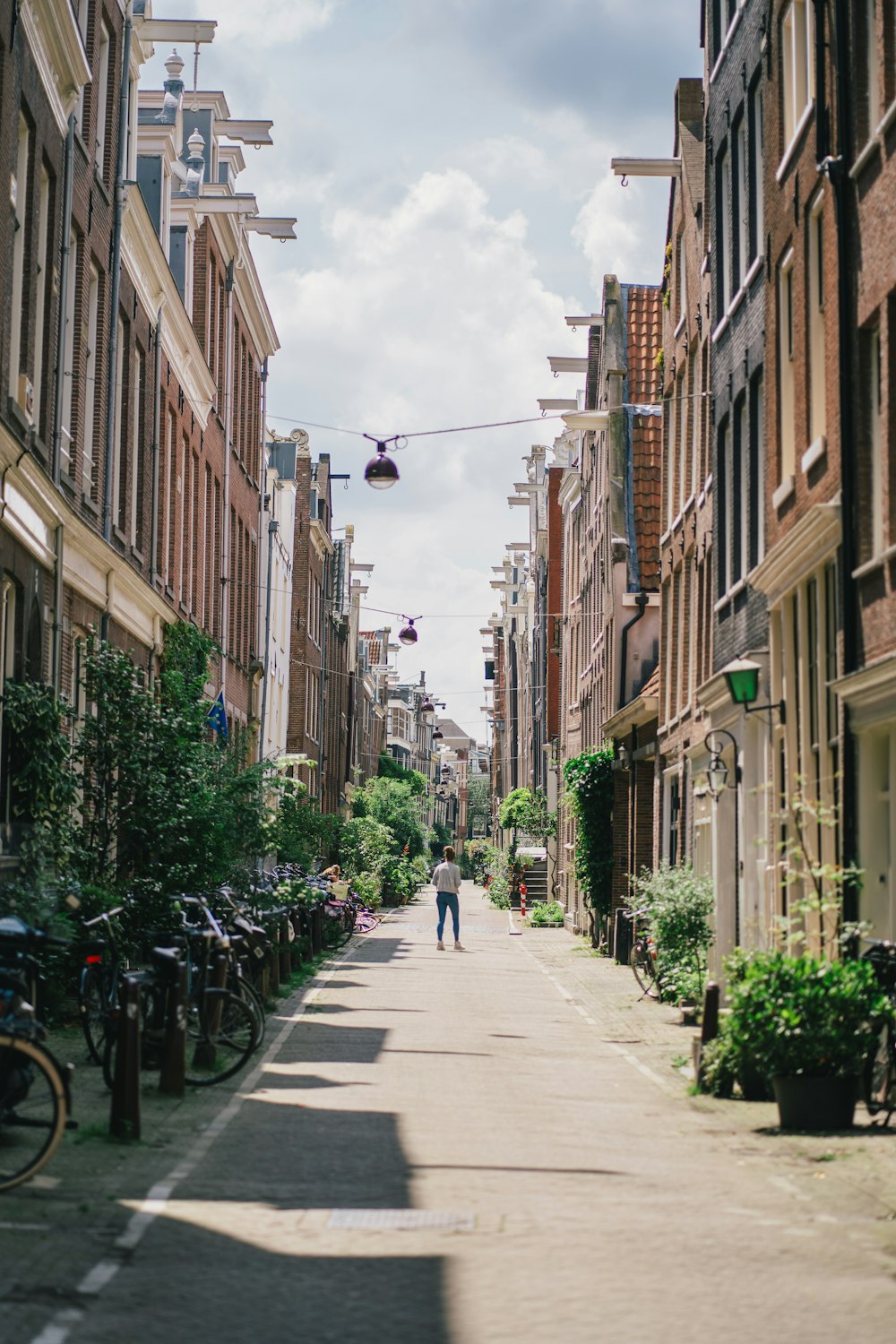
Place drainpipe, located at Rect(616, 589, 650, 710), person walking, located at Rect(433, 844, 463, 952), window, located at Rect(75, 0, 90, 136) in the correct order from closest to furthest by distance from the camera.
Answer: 1. window, located at Rect(75, 0, 90, 136)
2. person walking, located at Rect(433, 844, 463, 952)
3. drainpipe, located at Rect(616, 589, 650, 710)

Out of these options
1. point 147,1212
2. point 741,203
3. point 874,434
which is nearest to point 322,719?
point 741,203

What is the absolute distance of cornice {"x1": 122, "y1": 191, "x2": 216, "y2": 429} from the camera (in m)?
23.6

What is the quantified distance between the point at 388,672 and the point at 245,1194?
113 m

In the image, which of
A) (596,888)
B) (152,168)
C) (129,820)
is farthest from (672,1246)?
(596,888)

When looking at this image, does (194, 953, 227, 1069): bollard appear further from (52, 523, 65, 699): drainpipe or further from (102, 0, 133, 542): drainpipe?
(102, 0, 133, 542): drainpipe

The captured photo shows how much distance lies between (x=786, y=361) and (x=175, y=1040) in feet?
32.5

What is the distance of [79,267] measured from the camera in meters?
20.8

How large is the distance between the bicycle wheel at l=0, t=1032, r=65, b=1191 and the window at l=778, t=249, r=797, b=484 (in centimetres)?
1155

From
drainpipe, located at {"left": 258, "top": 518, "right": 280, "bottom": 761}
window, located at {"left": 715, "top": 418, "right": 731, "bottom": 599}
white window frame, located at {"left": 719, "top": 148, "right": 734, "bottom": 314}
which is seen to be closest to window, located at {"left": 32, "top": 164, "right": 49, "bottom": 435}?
white window frame, located at {"left": 719, "top": 148, "right": 734, "bottom": 314}

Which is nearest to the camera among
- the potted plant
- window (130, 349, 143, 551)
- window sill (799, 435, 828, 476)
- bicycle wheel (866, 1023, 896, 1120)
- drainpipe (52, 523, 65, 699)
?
the potted plant

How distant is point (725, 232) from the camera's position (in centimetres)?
2228

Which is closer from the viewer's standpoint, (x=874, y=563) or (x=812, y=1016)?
(x=812, y=1016)

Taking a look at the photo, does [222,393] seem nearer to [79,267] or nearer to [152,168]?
[152,168]

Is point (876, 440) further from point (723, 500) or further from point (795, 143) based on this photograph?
point (723, 500)
